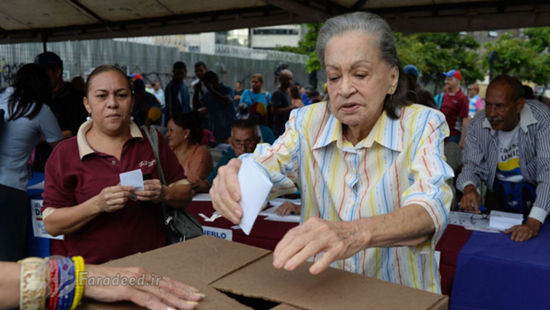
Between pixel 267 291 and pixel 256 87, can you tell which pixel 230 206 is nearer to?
pixel 267 291

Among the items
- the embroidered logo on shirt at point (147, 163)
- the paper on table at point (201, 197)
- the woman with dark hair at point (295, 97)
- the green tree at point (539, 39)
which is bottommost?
the paper on table at point (201, 197)

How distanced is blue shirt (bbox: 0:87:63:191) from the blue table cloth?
2944mm

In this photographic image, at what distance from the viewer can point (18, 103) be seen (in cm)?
341

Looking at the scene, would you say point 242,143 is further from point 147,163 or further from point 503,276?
point 503,276

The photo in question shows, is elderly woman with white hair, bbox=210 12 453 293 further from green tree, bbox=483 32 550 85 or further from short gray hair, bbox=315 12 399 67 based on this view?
green tree, bbox=483 32 550 85

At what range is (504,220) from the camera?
3.27 metres

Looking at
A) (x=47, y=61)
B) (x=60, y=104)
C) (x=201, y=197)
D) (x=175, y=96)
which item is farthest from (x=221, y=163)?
(x=175, y=96)

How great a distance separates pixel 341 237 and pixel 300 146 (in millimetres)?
623

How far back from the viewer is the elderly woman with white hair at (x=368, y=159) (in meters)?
1.32

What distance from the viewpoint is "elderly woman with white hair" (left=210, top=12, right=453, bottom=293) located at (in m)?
1.32

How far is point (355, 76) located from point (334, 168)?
1.15 ft

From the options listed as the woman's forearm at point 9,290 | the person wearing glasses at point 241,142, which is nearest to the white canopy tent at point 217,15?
the person wearing glasses at point 241,142

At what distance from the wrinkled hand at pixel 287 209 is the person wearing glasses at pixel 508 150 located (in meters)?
1.20

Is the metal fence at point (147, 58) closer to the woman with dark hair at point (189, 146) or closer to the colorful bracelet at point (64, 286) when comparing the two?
the woman with dark hair at point (189, 146)
